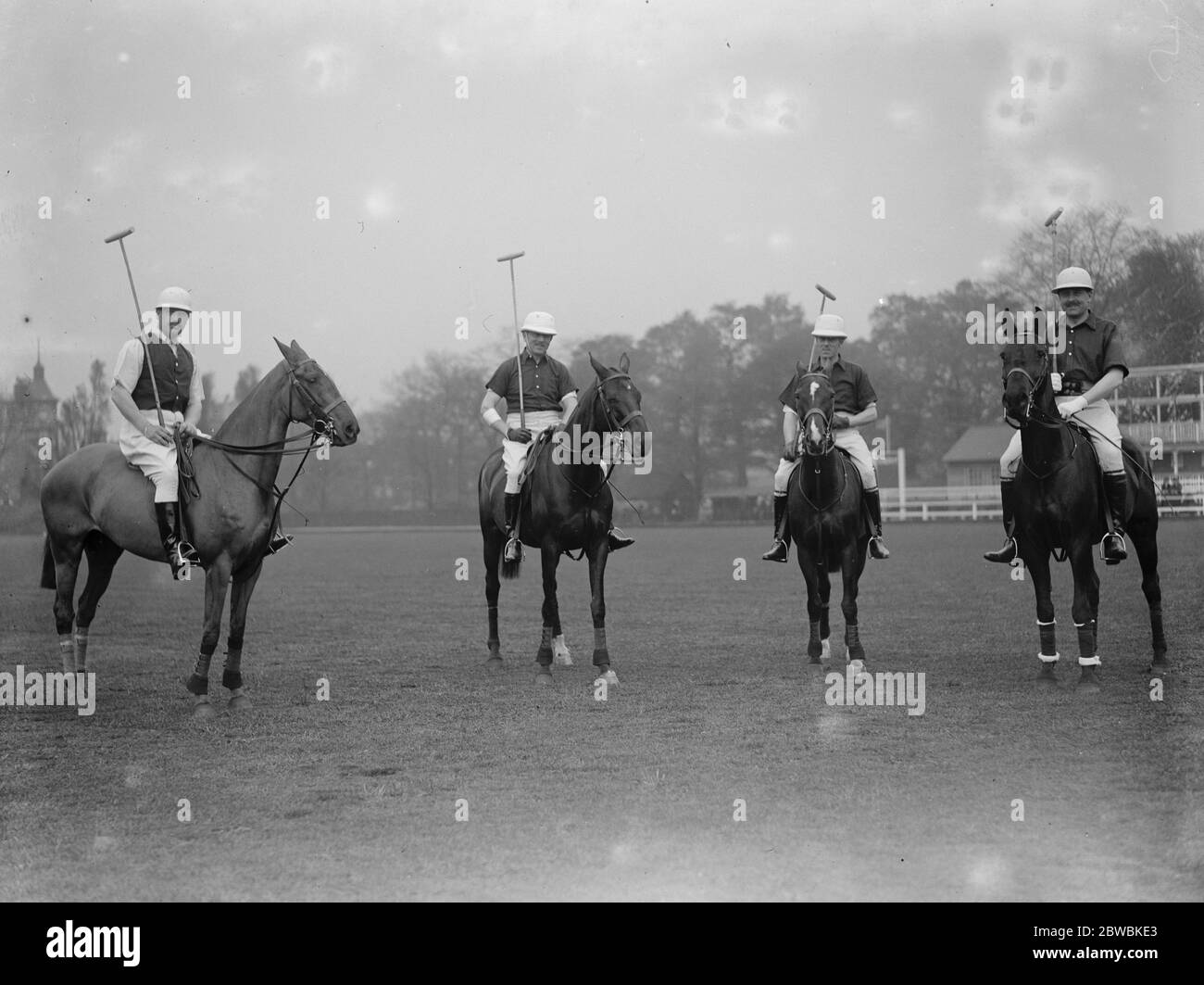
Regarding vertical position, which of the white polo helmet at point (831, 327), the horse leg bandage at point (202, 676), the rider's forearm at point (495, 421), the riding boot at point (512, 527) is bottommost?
the horse leg bandage at point (202, 676)

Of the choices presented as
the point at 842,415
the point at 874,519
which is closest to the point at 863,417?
the point at 842,415

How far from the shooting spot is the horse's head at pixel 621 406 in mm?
9844

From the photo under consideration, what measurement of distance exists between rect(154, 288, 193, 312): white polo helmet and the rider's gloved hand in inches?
265

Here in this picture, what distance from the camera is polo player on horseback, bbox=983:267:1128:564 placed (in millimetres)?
9711

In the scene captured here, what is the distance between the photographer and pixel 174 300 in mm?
9586

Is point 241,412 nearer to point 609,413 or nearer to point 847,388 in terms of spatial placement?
point 609,413

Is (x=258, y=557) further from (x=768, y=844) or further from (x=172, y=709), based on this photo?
(x=768, y=844)

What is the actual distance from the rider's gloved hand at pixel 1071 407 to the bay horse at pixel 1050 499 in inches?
2.1

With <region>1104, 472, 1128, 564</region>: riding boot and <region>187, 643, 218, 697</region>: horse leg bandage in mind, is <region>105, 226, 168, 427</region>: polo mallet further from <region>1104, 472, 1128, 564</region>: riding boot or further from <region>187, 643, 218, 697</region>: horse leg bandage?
<region>1104, 472, 1128, 564</region>: riding boot

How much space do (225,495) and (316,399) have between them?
971 millimetres

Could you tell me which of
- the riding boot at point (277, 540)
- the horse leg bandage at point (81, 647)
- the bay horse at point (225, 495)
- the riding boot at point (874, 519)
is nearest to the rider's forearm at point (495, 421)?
the bay horse at point (225, 495)

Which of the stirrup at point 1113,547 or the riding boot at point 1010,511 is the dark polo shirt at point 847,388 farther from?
the stirrup at point 1113,547

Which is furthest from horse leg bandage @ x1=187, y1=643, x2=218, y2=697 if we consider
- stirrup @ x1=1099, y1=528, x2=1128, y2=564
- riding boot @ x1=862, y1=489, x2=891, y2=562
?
stirrup @ x1=1099, y1=528, x2=1128, y2=564

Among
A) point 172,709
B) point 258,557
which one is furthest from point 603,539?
point 172,709
